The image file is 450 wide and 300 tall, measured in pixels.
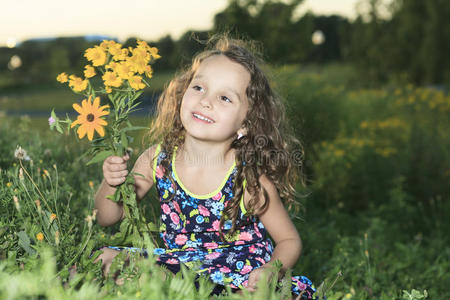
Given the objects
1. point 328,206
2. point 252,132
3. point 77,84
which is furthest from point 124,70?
point 328,206

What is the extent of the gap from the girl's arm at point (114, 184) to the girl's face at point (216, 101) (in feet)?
1.06

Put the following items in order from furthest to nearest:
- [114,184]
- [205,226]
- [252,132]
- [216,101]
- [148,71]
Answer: [252,132] < [205,226] < [216,101] < [114,184] < [148,71]

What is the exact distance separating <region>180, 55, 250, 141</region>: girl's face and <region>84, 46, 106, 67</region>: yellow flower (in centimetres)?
59

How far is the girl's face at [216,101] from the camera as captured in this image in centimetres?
214

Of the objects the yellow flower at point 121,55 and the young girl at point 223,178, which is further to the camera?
the young girl at point 223,178

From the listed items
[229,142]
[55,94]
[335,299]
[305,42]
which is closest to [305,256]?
[229,142]

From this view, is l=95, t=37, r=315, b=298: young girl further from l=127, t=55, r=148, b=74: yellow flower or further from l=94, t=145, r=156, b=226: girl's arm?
l=127, t=55, r=148, b=74: yellow flower

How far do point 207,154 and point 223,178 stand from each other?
0.14 metres

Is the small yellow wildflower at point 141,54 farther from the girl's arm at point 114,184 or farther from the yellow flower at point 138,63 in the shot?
the girl's arm at point 114,184

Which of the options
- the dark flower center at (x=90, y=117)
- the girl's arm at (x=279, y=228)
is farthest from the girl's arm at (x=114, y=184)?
the girl's arm at (x=279, y=228)

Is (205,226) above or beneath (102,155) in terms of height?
beneath

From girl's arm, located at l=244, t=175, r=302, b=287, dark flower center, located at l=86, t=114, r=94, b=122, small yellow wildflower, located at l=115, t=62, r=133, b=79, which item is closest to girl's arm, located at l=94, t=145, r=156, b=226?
dark flower center, located at l=86, t=114, r=94, b=122

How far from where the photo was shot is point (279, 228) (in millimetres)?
2238

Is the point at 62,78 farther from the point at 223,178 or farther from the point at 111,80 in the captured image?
the point at 223,178
